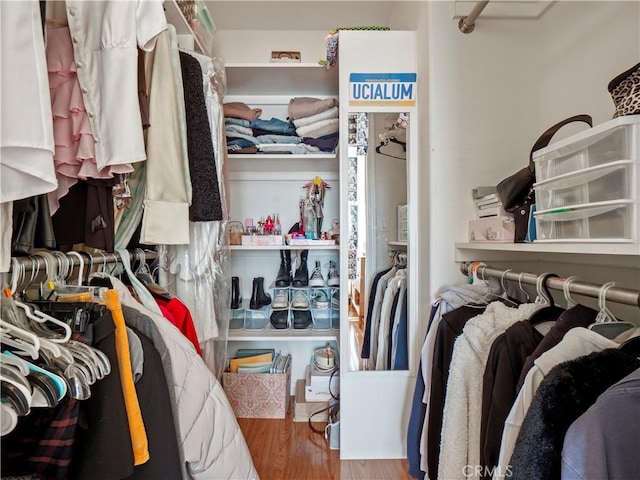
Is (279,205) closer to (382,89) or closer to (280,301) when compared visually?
(280,301)

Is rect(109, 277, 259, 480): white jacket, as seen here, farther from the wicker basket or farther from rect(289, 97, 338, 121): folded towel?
rect(289, 97, 338, 121): folded towel

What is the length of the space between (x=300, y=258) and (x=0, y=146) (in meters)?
1.47

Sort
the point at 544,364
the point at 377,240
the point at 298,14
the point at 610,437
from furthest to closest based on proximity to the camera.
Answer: the point at 298,14 → the point at 377,240 → the point at 544,364 → the point at 610,437

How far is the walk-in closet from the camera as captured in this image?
22.7 inches

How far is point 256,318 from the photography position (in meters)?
1.88

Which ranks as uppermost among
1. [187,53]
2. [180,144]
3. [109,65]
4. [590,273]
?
[187,53]

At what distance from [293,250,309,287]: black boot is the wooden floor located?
0.67 m

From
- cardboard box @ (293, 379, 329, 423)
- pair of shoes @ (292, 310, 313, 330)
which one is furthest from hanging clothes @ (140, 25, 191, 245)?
cardboard box @ (293, 379, 329, 423)

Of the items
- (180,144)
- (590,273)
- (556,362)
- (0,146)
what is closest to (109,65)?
(180,144)

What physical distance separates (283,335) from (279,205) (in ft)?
2.33

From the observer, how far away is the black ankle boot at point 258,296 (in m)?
1.80

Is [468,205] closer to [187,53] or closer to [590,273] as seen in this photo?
[590,273]

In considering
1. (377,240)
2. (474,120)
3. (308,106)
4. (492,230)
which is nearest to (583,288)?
(492,230)

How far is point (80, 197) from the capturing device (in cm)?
89
